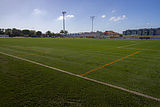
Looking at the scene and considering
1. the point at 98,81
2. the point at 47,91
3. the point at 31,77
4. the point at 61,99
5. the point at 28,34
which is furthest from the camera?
the point at 28,34

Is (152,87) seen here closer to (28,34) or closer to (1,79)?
(1,79)

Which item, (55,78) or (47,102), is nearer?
(47,102)

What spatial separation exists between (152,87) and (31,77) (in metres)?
3.98

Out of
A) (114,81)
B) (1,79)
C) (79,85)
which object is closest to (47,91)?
(79,85)

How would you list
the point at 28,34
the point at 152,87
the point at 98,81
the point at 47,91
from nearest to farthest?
the point at 47,91 < the point at 152,87 < the point at 98,81 < the point at 28,34

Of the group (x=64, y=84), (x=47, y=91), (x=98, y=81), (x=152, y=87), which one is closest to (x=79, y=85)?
(x=64, y=84)

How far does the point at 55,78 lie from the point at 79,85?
3.26 feet

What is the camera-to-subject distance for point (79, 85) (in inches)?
120

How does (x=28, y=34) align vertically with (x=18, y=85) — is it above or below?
above

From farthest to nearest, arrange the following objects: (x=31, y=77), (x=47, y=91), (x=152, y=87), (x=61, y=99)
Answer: (x=31, y=77) < (x=152, y=87) < (x=47, y=91) < (x=61, y=99)

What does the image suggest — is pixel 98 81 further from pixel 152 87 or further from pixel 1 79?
pixel 1 79

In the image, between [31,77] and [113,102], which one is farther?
[31,77]

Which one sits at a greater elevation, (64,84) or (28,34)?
(28,34)

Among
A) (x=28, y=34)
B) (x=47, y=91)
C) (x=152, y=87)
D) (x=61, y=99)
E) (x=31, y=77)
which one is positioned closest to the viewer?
(x=61, y=99)
